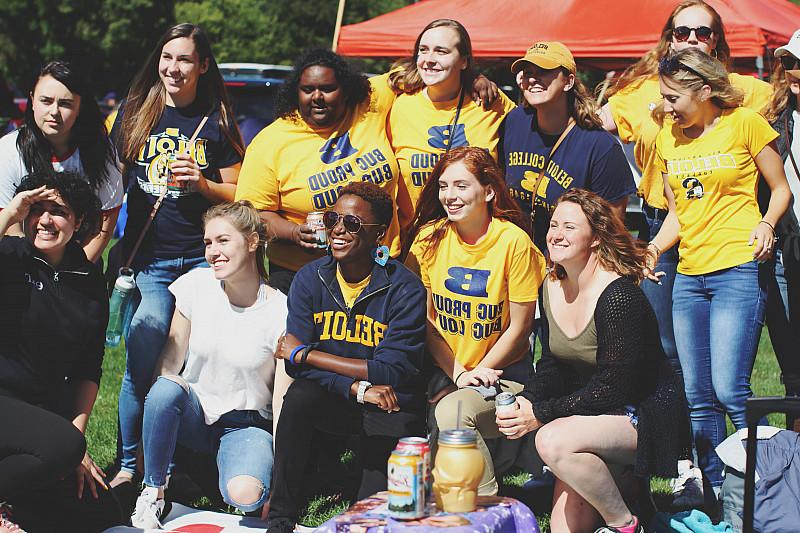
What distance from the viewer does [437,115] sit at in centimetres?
512

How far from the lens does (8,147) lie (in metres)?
4.88

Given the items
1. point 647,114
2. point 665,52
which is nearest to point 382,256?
point 647,114

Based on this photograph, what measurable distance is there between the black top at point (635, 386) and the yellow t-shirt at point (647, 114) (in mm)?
1097

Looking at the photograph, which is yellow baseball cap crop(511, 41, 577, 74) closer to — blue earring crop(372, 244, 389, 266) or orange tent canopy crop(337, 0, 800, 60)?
blue earring crop(372, 244, 389, 266)

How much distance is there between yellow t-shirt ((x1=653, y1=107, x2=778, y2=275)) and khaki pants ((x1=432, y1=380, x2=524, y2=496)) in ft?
3.64

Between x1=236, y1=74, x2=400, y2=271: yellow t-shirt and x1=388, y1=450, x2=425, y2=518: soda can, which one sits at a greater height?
x1=236, y1=74, x2=400, y2=271: yellow t-shirt

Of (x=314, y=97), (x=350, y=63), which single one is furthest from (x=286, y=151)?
(x=350, y=63)

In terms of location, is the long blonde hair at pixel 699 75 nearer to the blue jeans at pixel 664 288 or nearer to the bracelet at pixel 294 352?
the blue jeans at pixel 664 288

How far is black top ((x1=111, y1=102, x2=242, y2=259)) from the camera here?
5.16m

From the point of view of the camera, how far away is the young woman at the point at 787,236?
4.70m

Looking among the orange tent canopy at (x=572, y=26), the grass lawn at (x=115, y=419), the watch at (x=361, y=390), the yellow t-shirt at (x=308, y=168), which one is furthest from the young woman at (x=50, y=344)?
the orange tent canopy at (x=572, y=26)

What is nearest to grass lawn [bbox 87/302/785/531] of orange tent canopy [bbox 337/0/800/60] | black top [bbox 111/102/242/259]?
black top [bbox 111/102/242/259]

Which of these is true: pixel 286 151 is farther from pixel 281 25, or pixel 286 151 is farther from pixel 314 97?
pixel 281 25

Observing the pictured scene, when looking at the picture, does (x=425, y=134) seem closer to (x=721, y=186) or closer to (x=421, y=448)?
(x=721, y=186)
